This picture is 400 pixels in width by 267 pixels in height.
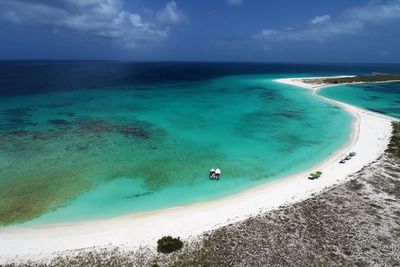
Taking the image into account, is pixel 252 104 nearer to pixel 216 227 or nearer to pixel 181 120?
pixel 181 120

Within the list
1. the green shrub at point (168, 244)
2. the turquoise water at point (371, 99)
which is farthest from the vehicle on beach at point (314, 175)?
the turquoise water at point (371, 99)

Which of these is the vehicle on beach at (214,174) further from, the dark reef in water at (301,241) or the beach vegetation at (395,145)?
the beach vegetation at (395,145)

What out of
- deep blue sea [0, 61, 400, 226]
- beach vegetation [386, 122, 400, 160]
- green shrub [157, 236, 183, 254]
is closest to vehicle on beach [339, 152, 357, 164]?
deep blue sea [0, 61, 400, 226]

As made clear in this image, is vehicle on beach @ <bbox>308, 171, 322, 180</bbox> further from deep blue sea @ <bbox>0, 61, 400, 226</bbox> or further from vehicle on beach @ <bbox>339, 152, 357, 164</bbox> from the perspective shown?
vehicle on beach @ <bbox>339, 152, 357, 164</bbox>

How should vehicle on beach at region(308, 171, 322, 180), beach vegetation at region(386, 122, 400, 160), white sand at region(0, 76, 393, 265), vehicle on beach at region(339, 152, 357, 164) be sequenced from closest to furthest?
1. white sand at region(0, 76, 393, 265)
2. vehicle on beach at region(308, 171, 322, 180)
3. vehicle on beach at region(339, 152, 357, 164)
4. beach vegetation at region(386, 122, 400, 160)

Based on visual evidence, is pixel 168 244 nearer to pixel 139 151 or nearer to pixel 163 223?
pixel 163 223
